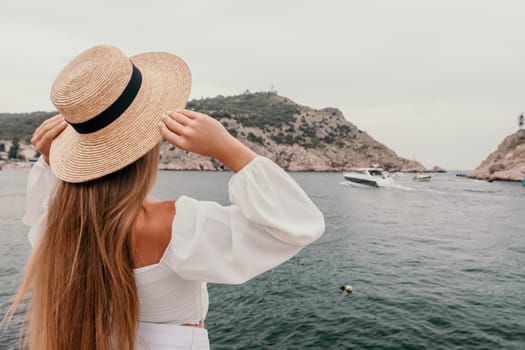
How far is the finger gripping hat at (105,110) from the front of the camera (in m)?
1.48

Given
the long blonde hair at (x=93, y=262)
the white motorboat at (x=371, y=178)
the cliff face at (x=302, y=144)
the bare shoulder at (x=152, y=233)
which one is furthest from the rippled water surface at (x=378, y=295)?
the cliff face at (x=302, y=144)

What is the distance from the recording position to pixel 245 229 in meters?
1.34

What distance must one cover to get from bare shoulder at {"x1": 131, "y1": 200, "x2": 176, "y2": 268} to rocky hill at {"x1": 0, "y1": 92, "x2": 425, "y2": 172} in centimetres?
12812

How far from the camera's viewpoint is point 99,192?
1.50 metres

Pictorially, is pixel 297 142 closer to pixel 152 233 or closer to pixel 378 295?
pixel 378 295

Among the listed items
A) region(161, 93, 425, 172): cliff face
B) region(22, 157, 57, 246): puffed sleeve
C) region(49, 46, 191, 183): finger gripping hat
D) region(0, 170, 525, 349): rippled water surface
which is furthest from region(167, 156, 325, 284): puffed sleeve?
region(161, 93, 425, 172): cliff face

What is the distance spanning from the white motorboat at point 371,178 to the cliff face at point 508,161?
43370 mm

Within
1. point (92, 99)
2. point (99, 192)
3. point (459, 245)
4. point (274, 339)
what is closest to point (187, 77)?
point (92, 99)

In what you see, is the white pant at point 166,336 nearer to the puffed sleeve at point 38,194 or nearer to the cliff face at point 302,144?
the puffed sleeve at point 38,194

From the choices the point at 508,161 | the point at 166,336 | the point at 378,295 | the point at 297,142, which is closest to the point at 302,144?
the point at 297,142

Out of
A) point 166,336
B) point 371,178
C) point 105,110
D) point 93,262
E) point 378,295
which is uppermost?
point 105,110

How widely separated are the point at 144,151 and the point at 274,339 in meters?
9.77

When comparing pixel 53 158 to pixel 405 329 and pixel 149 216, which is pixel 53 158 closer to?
pixel 149 216

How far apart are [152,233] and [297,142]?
153 meters
